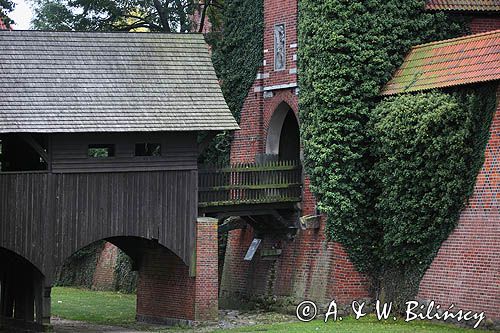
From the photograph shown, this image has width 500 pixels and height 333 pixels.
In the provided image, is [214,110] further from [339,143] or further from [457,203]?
[457,203]

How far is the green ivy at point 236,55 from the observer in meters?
37.9

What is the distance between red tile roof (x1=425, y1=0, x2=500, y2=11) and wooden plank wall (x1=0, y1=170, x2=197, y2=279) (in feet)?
23.4

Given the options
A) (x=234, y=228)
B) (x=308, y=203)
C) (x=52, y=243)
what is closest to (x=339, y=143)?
(x=308, y=203)

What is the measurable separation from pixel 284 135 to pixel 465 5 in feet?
22.0

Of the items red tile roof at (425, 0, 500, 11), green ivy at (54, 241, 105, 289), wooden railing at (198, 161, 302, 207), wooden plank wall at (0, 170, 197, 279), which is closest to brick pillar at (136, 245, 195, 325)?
wooden plank wall at (0, 170, 197, 279)

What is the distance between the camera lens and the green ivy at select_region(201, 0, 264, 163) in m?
37.9

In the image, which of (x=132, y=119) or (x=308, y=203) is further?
(x=308, y=203)

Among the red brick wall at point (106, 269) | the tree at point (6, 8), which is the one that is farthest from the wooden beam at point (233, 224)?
the tree at point (6, 8)

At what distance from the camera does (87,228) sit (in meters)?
32.3

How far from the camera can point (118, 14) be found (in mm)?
45844

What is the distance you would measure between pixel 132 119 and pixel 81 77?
1572mm

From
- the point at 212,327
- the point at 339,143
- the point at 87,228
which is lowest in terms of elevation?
the point at 212,327

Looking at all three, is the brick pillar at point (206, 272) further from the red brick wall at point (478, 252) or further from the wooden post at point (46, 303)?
the red brick wall at point (478, 252)

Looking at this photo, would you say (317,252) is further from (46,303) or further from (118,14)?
(118,14)
